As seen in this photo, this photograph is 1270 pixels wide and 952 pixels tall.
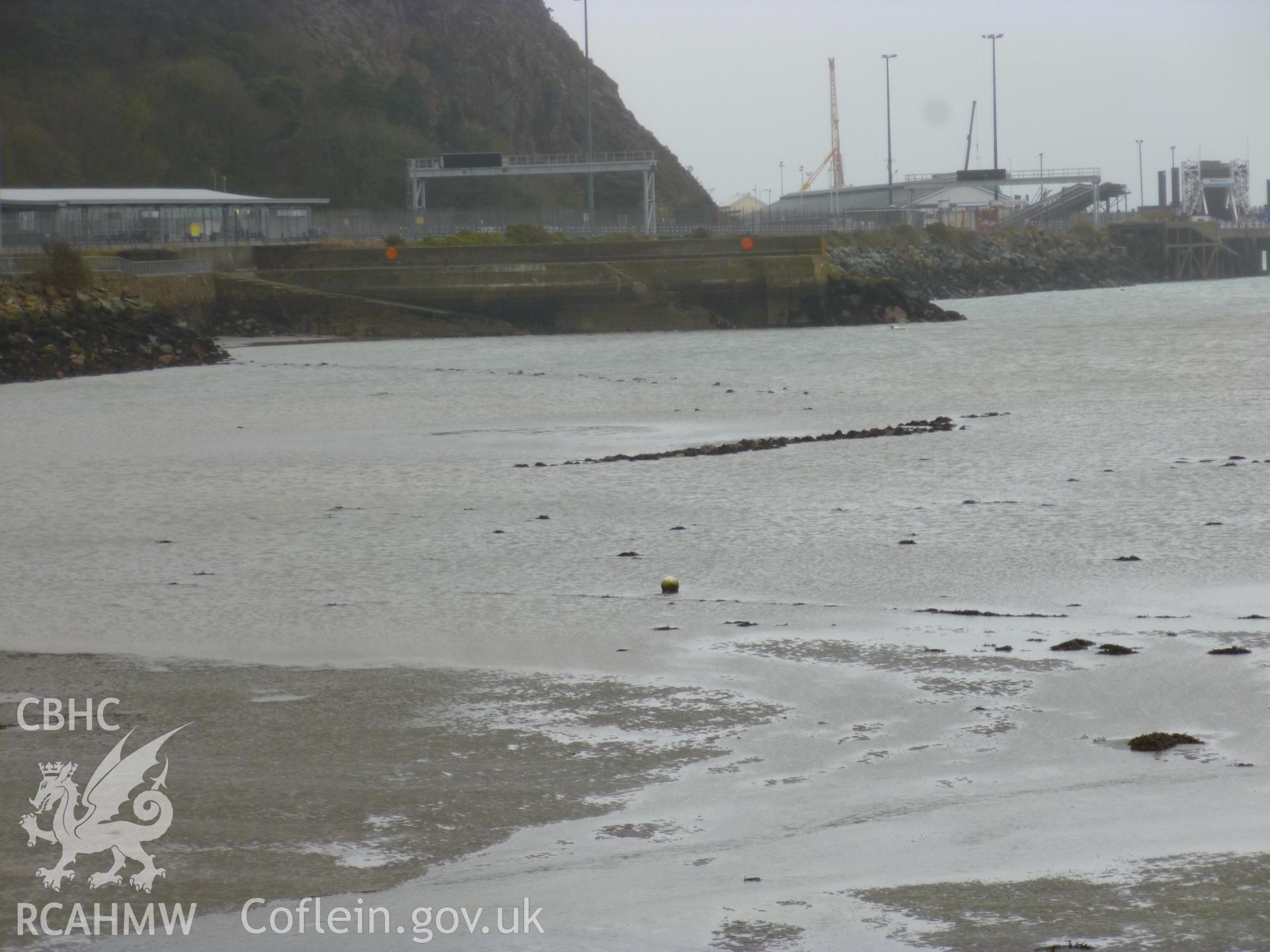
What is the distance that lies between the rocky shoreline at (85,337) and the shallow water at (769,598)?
293 inches

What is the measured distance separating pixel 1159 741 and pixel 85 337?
3148 cm

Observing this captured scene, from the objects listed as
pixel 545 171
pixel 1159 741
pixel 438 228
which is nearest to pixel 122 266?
pixel 438 228

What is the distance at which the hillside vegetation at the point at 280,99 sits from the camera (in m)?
82.1

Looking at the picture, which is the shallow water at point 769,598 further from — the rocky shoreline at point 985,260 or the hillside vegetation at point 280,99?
the hillside vegetation at point 280,99

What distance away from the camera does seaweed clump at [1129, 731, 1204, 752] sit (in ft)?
22.5

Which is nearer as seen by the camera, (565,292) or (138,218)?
(565,292)

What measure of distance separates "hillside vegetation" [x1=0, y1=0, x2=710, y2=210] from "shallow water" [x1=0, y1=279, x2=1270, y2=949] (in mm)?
60972

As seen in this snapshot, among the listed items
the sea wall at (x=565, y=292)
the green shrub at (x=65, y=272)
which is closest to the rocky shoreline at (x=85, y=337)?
the green shrub at (x=65, y=272)

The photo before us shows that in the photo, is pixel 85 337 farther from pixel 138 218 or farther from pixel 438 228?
pixel 438 228

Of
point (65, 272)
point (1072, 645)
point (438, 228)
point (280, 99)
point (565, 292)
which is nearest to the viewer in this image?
point (1072, 645)

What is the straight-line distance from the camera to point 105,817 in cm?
600

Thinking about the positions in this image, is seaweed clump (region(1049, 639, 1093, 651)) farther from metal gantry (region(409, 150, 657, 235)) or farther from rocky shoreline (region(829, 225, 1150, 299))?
rocky shoreline (region(829, 225, 1150, 299))

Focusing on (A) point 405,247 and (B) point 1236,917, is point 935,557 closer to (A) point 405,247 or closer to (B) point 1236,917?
(B) point 1236,917

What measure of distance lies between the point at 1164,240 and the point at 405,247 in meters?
68.7
